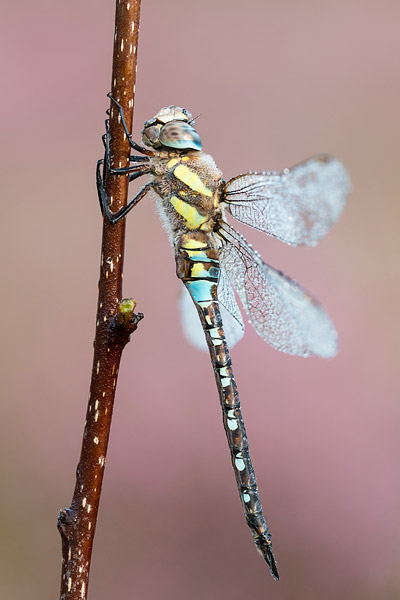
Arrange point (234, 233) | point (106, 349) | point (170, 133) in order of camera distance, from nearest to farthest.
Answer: point (106, 349)
point (170, 133)
point (234, 233)

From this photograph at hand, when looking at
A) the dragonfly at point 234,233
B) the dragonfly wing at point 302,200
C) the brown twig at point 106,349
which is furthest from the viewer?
the dragonfly wing at point 302,200

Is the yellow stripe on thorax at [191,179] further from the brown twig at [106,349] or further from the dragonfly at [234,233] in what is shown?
the brown twig at [106,349]

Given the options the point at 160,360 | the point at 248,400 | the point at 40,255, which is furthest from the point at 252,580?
the point at 40,255

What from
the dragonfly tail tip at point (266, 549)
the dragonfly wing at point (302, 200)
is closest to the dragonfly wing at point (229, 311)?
the dragonfly wing at point (302, 200)

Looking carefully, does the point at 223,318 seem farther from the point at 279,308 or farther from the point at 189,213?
the point at 189,213

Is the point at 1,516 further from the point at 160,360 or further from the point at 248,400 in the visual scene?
the point at 248,400

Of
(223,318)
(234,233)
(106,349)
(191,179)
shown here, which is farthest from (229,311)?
(106,349)
